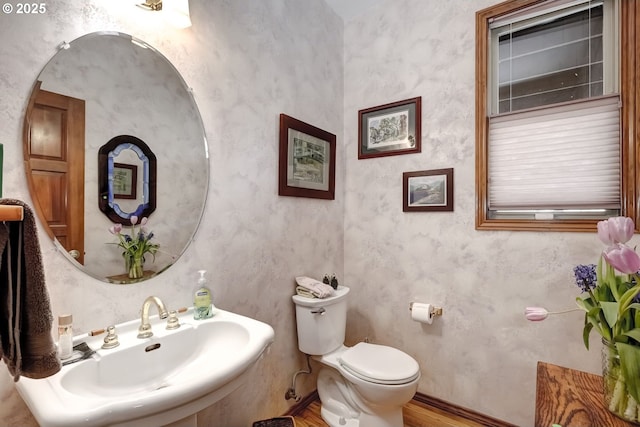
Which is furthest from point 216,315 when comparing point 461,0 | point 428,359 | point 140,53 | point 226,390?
point 461,0

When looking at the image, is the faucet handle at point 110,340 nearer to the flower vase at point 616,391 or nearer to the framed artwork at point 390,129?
the flower vase at point 616,391

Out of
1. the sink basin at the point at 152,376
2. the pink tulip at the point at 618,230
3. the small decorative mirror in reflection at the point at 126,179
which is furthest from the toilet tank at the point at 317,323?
the pink tulip at the point at 618,230

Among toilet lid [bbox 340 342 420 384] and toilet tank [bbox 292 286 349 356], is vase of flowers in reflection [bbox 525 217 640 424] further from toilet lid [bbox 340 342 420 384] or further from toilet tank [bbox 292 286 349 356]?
toilet tank [bbox 292 286 349 356]

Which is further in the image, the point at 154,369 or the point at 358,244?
the point at 358,244

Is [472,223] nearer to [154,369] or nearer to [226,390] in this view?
[226,390]

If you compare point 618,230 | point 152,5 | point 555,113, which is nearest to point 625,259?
point 618,230

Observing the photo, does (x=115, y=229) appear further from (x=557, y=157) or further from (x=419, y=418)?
(x=557, y=157)

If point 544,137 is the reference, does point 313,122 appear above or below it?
above

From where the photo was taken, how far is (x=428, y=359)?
1936 millimetres

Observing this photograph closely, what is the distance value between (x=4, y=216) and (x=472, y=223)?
77.1 inches

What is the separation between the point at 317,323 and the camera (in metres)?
1.71

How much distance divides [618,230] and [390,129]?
A: 1.46m

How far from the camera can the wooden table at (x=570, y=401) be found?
0.79 metres

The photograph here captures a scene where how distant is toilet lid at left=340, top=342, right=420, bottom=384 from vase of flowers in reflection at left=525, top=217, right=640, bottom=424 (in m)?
0.80
